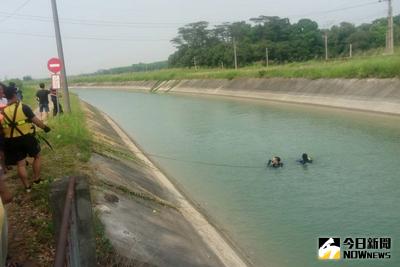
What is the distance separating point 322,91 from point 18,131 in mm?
30280

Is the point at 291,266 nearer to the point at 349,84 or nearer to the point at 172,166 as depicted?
the point at 172,166

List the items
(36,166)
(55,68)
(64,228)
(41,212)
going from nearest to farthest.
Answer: (64,228)
(41,212)
(36,166)
(55,68)

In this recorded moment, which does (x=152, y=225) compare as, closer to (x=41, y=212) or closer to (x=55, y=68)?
(x=41, y=212)

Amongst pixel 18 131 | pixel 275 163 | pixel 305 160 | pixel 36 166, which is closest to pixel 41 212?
pixel 36 166

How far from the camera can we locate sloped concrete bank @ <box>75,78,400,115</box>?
27594mm

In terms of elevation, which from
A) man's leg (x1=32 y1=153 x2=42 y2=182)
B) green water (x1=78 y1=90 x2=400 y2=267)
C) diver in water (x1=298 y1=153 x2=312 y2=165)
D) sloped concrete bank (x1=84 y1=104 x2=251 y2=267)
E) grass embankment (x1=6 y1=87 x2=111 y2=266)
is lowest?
green water (x1=78 y1=90 x2=400 y2=267)

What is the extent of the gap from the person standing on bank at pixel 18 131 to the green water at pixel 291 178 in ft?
15.7

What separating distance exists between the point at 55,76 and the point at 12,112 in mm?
10044

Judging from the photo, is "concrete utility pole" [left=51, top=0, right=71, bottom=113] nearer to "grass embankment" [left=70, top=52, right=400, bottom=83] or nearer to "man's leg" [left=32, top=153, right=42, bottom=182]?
"man's leg" [left=32, top=153, right=42, bottom=182]

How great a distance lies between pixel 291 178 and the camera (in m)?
13.9

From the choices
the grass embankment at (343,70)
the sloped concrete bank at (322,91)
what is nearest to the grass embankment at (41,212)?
the sloped concrete bank at (322,91)

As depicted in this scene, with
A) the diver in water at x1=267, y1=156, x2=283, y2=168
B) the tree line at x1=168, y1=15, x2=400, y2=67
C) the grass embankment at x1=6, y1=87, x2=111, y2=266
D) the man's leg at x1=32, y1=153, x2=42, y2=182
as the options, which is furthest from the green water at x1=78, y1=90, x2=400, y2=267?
the tree line at x1=168, y1=15, x2=400, y2=67

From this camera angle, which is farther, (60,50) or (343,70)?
(343,70)

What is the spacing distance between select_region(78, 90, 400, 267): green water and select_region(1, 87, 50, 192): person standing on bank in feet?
15.7
